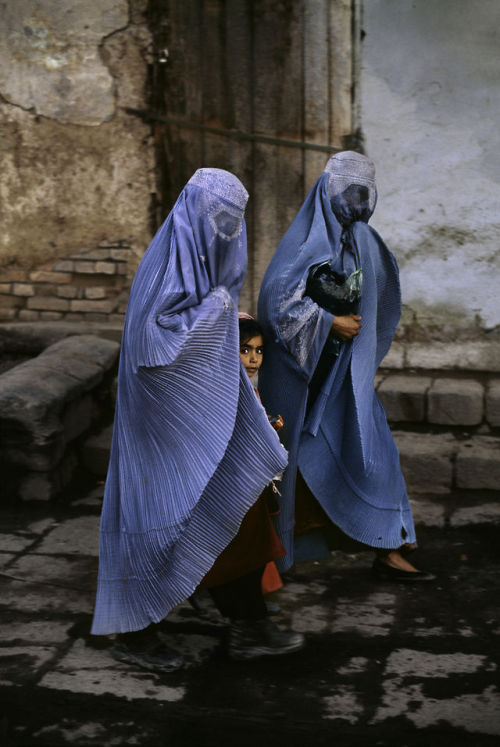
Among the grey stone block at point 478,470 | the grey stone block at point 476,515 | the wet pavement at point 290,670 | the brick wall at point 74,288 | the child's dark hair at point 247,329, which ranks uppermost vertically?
the brick wall at point 74,288

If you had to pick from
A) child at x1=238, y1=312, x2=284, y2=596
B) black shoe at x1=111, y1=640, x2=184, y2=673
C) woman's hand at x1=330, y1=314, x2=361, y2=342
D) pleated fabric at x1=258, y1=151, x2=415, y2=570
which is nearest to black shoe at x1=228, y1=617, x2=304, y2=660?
black shoe at x1=111, y1=640, x2=184, y2=673

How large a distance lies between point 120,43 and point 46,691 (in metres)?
4.46

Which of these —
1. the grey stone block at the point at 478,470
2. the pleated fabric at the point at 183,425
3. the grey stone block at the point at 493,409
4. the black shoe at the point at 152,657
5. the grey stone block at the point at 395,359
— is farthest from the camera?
the grey stone block at the point at 395,359

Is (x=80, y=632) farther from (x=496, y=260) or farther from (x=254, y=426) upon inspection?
(x=496, y=260)

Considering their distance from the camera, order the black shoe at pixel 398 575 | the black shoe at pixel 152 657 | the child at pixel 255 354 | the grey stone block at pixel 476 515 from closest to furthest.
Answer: the black shoe at pixel 152 657
the child at pixel 255 354
the black shoe at pixel 398 575
the grey stone block at pixel 476 515

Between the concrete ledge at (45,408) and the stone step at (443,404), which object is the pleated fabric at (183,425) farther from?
the stone step at (443,404)

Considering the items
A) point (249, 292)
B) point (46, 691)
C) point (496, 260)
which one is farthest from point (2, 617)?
point (496, 260)

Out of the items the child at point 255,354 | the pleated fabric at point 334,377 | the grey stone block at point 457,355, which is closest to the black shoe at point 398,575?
the pleated fabric at point 334,377

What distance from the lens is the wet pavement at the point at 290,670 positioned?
2928 mm

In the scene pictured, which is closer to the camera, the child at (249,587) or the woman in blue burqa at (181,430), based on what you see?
the woman in blue burqa at (181,430)

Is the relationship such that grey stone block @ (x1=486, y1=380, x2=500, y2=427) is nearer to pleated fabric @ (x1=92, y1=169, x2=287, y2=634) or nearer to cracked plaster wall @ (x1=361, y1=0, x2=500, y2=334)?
cracked plaster wall @ (x1=361, y1=0, x2=500, y2=334)

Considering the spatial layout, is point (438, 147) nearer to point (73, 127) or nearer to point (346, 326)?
point (73, 127)

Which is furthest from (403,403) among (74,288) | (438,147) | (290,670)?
(290,670)

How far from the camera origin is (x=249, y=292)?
6641 mm
